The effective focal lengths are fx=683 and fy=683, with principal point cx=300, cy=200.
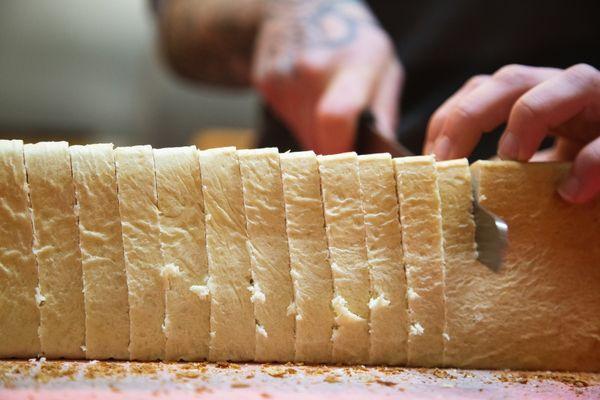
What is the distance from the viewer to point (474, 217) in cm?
204

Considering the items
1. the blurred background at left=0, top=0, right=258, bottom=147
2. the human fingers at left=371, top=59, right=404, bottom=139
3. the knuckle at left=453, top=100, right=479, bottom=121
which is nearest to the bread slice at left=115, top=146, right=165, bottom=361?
the knuckle at left=453, top=100, right=479, bottom=121

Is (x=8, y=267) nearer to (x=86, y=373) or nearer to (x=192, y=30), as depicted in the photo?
(x=86, y=373)

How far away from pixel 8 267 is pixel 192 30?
9.52 ft

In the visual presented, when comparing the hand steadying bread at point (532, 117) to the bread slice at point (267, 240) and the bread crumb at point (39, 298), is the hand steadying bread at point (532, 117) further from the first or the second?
the bread crumb at point (39, 298)

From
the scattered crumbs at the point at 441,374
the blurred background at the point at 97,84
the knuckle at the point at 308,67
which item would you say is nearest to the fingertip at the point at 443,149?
the scattered crumbs at the point at 441,374

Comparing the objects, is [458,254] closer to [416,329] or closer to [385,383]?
[416,329]

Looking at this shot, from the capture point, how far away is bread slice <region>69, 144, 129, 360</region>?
1.93m

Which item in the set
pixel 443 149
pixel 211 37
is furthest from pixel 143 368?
pixel 211 37

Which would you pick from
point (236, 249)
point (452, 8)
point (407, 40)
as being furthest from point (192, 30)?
point (236, 249)

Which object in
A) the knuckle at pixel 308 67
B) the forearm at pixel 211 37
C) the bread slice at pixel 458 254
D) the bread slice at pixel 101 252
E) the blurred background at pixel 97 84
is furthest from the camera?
the blurred background at pixel 97 84

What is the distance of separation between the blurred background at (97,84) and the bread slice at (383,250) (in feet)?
15.6

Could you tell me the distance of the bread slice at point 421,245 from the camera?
1977mm

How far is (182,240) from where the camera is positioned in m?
1.96

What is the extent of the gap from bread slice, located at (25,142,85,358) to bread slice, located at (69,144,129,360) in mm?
24
